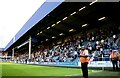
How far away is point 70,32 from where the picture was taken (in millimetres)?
45531

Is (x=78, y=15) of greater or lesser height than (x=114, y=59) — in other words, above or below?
above

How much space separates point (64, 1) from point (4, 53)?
310ft

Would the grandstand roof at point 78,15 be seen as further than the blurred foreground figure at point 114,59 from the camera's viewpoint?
Yes

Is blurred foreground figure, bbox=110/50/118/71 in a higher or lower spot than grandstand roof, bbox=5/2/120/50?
lower

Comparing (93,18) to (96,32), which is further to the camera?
(96,32)

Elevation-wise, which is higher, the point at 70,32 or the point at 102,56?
the point at 70,32

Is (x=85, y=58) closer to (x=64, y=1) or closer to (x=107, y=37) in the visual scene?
(x=64, y=1)

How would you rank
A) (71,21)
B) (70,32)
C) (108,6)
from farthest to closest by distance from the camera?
(70,32)
(71,21)
(108,6)

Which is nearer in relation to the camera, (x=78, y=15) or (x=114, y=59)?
(x=114, y=59)

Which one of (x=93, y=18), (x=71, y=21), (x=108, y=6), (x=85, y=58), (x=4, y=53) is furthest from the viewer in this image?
(x=4, y=53)

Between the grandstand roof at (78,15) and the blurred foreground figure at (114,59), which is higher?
the grandstand roof at (78,15)

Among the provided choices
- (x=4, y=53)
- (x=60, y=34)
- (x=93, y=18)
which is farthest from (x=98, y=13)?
(x=4, y=53)

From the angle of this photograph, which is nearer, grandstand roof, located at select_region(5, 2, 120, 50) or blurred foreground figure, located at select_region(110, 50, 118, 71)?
blurred foreground figure, located at select_region(110, 50, 118, 71)

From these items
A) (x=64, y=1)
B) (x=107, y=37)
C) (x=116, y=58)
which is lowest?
(x=116, y=58)
